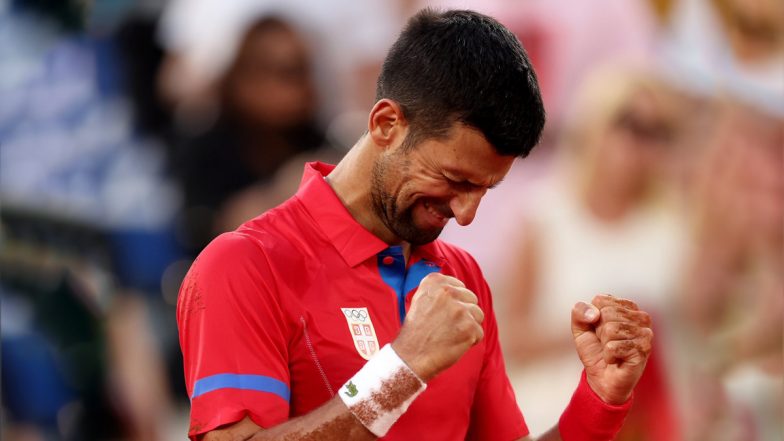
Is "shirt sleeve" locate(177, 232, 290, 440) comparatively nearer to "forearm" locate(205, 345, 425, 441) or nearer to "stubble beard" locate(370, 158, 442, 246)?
"forearm" locate(205, 345, 425, 441)

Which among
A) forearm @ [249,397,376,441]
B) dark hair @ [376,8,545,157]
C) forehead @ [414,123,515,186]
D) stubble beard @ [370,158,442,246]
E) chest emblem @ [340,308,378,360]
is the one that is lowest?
forearm @ [249,397,376,441]

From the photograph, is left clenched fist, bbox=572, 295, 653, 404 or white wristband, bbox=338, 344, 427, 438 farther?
left clenched fist, bbox=572, 295, 653, 404

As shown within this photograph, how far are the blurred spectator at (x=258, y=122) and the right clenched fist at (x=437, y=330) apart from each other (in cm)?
461

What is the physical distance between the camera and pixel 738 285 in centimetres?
637

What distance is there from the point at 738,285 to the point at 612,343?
353 cm

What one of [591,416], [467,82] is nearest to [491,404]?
[591,416]

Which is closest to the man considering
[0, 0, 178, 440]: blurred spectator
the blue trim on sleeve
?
the blue trim on sleeve

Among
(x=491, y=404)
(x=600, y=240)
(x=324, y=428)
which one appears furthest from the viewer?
(x=600, y=240)

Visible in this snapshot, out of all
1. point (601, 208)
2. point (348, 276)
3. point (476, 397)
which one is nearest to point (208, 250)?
point (348, 276)

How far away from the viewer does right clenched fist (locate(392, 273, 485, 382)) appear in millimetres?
2736

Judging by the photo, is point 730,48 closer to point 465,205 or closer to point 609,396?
point 609,396

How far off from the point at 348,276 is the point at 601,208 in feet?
12.5

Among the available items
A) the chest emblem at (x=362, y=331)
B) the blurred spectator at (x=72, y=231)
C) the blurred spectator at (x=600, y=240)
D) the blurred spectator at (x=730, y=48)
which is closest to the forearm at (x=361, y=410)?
the chest emblem at (x=362, y=331)

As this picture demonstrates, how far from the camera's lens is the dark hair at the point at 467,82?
2.87 meters
